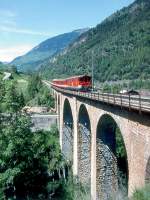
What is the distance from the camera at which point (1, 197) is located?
3397 centimetres

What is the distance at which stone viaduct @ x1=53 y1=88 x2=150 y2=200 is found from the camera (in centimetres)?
1805

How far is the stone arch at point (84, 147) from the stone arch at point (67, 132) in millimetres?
10382

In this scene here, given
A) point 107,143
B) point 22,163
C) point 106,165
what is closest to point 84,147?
point 22,163

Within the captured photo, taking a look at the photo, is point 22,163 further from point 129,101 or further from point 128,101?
point 129,101

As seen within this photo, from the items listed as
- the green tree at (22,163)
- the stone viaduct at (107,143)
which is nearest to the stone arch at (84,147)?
the stone viaduct at (107,143)

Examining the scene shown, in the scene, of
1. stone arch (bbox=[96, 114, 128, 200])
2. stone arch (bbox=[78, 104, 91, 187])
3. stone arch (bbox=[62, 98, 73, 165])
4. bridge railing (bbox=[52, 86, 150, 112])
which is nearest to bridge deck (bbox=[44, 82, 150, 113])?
bridge railing (bbox=[52, 86, 150, 112])

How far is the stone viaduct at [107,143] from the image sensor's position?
18047 mm

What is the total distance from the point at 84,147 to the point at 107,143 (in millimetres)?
8912

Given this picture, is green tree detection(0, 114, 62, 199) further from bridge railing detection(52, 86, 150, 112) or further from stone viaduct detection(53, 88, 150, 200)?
bridge railing detection(52, 86, 150, 112)

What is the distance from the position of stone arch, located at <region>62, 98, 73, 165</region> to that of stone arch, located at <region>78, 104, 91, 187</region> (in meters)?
10.4

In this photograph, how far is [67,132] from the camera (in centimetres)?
5284

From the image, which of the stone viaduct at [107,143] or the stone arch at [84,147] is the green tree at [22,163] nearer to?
the stone viaduct at [107,143]

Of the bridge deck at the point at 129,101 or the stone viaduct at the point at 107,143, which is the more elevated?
the bridge deck at the point at 129,101

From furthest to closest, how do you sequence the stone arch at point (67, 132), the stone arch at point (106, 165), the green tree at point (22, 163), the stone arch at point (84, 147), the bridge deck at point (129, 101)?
the stone arch at point (67, 132)
the stone arch at point (84, 147)
the green tree at point (22, 163)
the stone arch at point (106, 165)
the bridge deck at point (129, 101)
